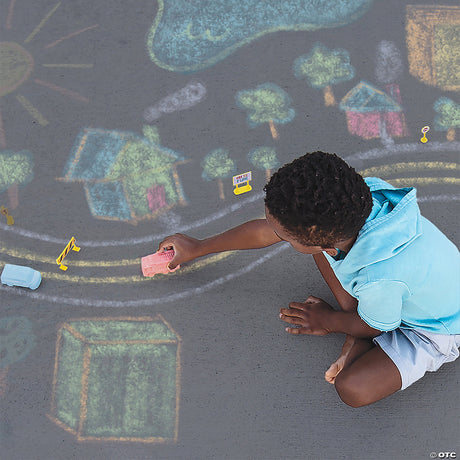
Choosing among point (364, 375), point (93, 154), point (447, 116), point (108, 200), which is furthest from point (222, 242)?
point (447, 116)

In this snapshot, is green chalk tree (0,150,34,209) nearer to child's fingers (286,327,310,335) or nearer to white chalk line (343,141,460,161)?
child's fingers (286,327,310,335)

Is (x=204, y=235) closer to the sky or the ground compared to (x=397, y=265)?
closer to the sky

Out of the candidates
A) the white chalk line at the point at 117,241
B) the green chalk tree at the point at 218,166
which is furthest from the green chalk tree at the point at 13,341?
the green chalk tree at the point at 218,166

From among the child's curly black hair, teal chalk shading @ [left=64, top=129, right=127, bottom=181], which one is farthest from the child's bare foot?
teal chalk shading @ [left=64, top=129, right=127, bottom=181]

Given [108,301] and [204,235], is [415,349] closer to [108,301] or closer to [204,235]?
[204,235]

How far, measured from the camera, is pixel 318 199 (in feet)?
4.62

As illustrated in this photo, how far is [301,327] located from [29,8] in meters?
2.23

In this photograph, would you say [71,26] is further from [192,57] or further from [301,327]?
[301,327]

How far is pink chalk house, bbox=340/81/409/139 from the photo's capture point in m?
2.63

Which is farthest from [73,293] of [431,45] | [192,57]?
[431,45]

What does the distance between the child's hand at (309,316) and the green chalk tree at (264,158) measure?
0.66m

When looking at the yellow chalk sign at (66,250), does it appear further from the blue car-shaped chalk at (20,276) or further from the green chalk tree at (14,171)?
the green chalk tree at (14,171)

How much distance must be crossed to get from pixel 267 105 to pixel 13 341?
161cm

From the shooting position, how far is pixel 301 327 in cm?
222
